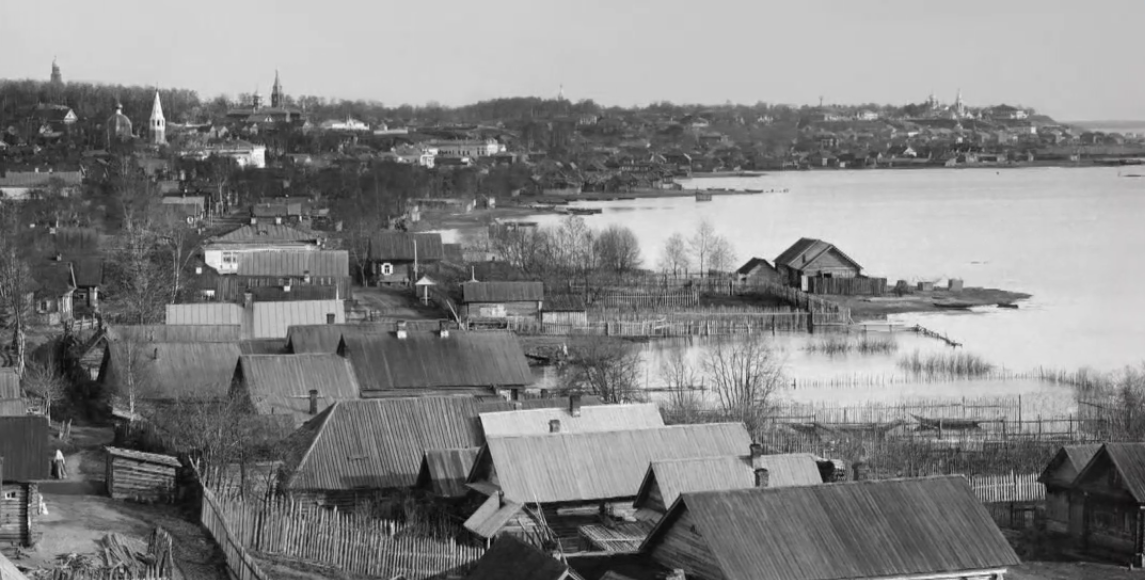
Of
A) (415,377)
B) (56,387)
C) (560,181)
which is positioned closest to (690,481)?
(415,377)

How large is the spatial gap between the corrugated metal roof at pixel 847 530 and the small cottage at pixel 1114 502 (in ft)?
13.7

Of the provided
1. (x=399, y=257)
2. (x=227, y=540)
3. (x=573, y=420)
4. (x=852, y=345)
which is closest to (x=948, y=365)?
(x=852, y=345)

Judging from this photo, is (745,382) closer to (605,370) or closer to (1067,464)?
(605,370)

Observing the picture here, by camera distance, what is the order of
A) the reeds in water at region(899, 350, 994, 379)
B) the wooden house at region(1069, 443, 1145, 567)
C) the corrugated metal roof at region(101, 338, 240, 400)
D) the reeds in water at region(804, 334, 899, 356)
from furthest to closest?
the reeds in water at region(804, 334, 899, 356) → the reeds in water at region(899, 350, 994, 379) → the corrugated metal roof at region(101, 338, 240, 400) → the wooden house at region(1069, 443, 1145, 567)

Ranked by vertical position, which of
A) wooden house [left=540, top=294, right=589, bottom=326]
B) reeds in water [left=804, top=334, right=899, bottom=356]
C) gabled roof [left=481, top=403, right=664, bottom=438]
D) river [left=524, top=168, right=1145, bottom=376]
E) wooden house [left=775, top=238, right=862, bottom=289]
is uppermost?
gabled roof [left=481, top=403, right=664, bottom=438]

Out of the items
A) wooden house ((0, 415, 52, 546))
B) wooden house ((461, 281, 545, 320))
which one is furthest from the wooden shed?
wooden house ((461, 281, 545, 320))

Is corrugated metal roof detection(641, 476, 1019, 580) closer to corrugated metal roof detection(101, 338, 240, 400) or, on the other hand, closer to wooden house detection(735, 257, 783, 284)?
corrugated metal roof detection(101, 338, 240, 400)

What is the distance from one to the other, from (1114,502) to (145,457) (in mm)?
11247

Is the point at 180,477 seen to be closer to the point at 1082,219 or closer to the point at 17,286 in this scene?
the point at 17,286

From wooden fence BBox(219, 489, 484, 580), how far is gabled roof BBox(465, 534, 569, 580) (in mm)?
2512

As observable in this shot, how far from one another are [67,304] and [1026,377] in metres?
21.0

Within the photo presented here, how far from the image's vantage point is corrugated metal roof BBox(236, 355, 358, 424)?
83.5 feet

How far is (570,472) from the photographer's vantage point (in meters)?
20.0

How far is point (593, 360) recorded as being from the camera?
3316cm
